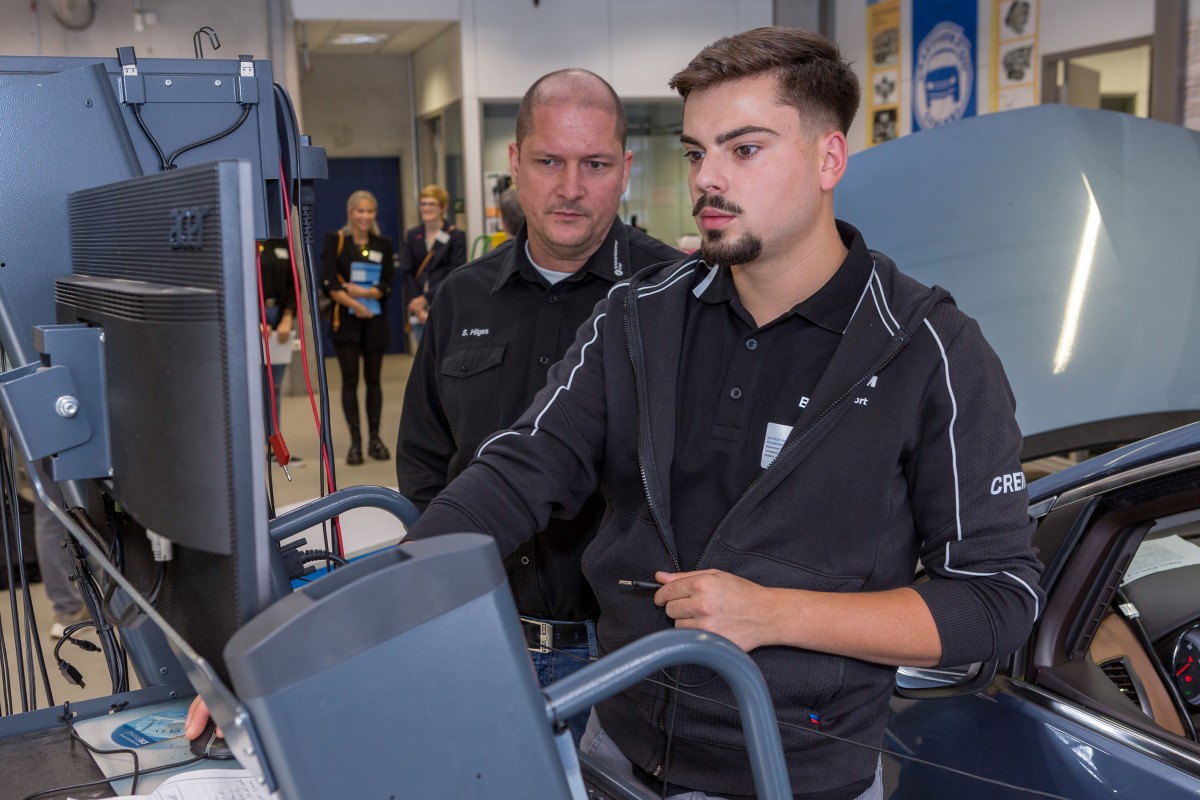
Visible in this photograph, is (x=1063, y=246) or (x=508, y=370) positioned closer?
(x=508, y=370)

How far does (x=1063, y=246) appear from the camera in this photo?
2.98 metres

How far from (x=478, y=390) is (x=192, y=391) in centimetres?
125

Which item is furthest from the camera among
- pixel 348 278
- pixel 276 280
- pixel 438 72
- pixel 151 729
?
pixel 438 72

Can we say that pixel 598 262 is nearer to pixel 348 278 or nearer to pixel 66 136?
pixel 66 136

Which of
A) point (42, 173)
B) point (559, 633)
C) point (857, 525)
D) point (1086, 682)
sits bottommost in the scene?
point (1086, 682)

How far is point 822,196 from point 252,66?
767mm

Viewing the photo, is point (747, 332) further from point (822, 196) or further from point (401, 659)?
point (401, 659)

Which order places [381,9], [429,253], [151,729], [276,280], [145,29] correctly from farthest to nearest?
1. [381,9]
2. [145,29]
3. [429,253]
4. [276,280]
5. [151,729]

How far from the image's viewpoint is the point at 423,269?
7488mm

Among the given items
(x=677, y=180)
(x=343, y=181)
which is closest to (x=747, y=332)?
(x=677, y=180)

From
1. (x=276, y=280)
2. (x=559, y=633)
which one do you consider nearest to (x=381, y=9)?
(x=276, y=280)

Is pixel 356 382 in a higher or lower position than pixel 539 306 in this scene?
lower

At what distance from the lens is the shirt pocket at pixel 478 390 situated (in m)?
2.02

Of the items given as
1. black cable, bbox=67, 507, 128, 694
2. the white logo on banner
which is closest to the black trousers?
the white logo on banner
